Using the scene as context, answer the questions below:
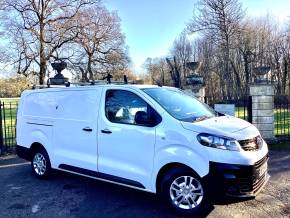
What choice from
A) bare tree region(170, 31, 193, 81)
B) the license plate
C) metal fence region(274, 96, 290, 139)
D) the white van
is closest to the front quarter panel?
the white van

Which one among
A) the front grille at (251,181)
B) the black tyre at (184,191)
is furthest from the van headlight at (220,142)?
the black tyre at (184,191)

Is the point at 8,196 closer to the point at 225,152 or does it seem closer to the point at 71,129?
the point at 71,129

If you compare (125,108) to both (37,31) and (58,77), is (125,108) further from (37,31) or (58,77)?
(37,31)

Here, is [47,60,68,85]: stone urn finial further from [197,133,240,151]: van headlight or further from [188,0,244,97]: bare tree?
[188,0,244,97]: bare tree

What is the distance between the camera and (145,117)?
4852 millimetres

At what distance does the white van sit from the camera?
435cm

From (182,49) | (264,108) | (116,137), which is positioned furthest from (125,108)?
(182,49)

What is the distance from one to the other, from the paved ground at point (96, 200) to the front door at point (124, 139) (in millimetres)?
467

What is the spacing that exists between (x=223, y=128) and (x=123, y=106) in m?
1.64

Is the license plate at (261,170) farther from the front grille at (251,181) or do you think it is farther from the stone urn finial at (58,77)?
the stone urn finial at (58,77)

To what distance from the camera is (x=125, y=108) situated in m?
5.27

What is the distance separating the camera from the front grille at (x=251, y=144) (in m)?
4.45

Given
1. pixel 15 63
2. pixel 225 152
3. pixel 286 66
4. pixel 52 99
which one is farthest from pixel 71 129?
pixel 286 66

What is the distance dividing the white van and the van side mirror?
0.01 meters
